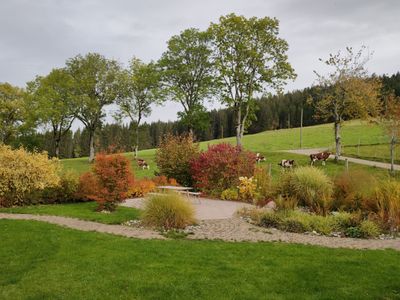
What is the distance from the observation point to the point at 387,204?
11047mm

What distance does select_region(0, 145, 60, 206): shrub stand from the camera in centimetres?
1434

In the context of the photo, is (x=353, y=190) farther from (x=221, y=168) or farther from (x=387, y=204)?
(x=221, y=168)

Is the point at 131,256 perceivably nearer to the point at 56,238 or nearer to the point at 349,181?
the point at 56,238

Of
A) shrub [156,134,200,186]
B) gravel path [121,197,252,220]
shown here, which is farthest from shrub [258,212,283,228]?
shrub [156,134,200,186]

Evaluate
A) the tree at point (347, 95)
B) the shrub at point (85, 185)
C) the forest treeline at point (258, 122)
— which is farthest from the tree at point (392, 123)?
the forest treeline at point (258, 122)

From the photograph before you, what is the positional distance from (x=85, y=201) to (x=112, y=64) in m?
26.6

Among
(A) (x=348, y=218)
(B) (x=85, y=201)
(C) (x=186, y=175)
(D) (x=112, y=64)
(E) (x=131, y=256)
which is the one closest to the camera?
(E) (x=131, y=256)

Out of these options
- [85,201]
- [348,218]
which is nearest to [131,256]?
[348,218]

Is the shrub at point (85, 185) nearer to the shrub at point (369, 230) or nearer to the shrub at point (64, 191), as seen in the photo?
the shrub at point (64, 191)

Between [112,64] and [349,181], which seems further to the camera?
[112,64]

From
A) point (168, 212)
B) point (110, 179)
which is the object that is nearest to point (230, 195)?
point (110, 179)

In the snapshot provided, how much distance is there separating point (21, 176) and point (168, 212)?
716 cm

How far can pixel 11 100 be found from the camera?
1773 inches

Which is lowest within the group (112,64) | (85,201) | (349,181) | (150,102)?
(85,201)
